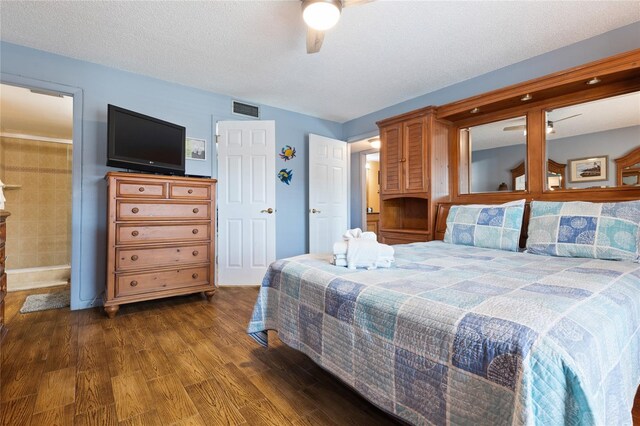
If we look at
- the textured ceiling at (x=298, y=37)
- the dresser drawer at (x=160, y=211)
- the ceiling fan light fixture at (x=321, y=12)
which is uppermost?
the textured ceiling at (x=298, y=37)

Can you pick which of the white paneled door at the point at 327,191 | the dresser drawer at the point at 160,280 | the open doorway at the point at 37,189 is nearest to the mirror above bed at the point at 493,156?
the white paneled door at the point at 327,191

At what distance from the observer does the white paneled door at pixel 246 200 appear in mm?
3654

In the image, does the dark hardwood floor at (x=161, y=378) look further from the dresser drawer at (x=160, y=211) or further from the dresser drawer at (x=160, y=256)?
the dresser drawer at (x=160, y=211)

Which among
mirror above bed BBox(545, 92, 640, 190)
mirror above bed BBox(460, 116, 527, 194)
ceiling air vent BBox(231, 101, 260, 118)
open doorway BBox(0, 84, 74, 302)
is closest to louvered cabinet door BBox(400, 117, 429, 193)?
mirror above bed BBox(460, 116, 527, 194)

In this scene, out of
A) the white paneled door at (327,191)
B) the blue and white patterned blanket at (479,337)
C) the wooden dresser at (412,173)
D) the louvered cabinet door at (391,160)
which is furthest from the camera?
the white paneled door at (327,191)

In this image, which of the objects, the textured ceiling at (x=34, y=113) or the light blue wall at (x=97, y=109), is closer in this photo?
the light blue wall at (x=97, y=109)

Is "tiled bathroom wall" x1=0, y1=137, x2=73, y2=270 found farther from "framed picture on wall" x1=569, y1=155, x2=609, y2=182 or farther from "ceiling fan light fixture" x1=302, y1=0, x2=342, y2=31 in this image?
"framed picture on wall" x1=569, y1=155, x2=609, y2=182

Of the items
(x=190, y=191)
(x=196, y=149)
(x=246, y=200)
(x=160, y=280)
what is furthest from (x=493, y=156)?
(x=160, y=280)

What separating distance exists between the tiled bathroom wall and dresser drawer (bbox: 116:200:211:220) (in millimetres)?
3186

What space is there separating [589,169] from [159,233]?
147 inches

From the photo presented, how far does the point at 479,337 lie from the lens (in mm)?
796

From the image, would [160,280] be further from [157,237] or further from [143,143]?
[143,143]

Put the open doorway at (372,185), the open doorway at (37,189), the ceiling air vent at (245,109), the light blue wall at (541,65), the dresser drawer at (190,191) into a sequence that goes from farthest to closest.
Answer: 1. the open doorway at (372,185)
2. the open doorway at (37,189)
3. the ceiling air vent at (245,109)
4. the dresser drawer at (190,191)
5. the light blue wall at (541,65)

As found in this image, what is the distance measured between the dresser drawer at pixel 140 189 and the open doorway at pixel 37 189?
221 cm
